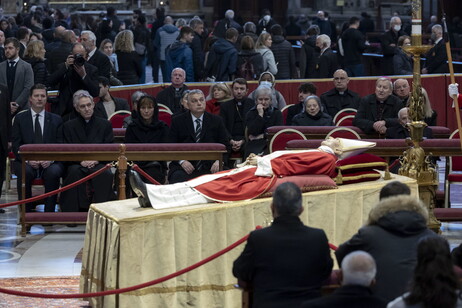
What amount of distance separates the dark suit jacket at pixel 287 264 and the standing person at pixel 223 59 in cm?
1299

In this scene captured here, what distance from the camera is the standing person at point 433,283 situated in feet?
18.7

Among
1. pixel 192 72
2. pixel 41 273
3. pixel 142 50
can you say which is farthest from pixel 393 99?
pixel 142 50

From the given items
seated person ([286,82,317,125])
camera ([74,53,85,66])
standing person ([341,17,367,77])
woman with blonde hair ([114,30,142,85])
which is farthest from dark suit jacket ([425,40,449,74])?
camera ([74,53,85,66])

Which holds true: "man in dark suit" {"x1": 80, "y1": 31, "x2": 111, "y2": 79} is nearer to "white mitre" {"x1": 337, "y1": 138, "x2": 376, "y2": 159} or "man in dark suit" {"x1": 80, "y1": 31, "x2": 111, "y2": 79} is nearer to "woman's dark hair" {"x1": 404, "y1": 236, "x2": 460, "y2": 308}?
"white mitre" {"x1": 337, "y1": 138, "x2": 376, "y2": 159}

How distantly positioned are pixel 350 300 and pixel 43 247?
18.9 feet

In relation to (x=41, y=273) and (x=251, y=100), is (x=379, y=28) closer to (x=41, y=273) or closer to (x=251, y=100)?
(x=251, y=100)

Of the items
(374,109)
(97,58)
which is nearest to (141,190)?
(374,109)

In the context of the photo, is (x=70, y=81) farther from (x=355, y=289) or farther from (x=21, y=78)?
(x=355, y=289)

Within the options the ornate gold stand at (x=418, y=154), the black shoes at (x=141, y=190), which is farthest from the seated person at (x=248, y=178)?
the ornate gold stand at (x=418, y=154)

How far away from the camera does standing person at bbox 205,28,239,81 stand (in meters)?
19.7

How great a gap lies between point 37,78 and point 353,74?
25.7 ft

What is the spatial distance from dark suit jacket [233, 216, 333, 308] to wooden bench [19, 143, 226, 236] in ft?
15.2

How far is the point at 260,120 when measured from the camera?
13.2 meters

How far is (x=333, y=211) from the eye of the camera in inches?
356
